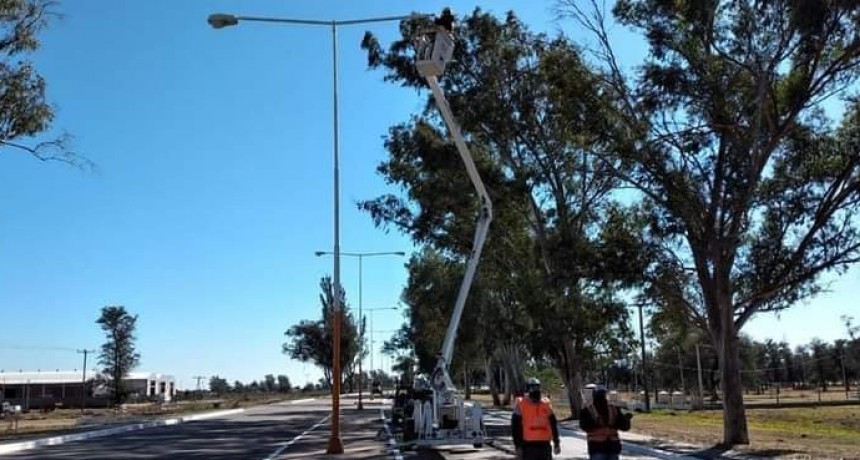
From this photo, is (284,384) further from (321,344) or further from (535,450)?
(535,450)

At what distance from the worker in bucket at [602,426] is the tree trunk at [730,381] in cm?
1385

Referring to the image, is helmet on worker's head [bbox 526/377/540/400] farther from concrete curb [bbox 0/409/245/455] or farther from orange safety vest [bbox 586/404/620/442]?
concrete curb [bbox 0/409/245/455]

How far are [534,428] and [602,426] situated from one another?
98 cm

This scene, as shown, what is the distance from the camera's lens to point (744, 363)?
364 ft

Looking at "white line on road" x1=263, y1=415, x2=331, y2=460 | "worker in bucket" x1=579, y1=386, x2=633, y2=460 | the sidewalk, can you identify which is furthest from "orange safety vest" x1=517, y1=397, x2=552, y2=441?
"white line on road" x1=263, y1=415, x2=331, y2=460

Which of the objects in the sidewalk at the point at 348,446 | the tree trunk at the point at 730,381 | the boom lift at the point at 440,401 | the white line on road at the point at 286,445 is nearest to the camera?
the boom lift at the point at 440,401

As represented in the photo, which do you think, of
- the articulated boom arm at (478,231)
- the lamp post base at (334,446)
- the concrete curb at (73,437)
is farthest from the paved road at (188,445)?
the articulated boom arm at (478,231)

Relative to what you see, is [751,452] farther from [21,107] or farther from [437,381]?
[21,107]

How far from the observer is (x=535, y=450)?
11.0 metres

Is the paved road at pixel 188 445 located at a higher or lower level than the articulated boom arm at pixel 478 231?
lower

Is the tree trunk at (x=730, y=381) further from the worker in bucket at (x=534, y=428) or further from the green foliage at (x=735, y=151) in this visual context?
the worker in bucket at (x=534, y=428)

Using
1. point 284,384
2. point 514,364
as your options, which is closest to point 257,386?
point 284,384

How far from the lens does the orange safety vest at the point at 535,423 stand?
10969 millimetres

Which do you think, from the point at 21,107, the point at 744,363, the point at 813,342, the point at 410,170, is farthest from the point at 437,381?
the point at 813,342
